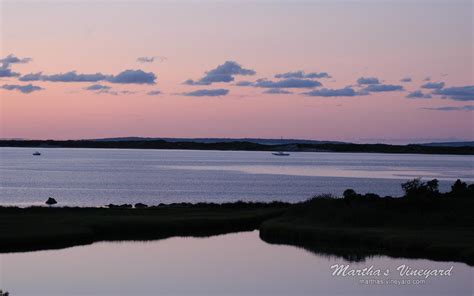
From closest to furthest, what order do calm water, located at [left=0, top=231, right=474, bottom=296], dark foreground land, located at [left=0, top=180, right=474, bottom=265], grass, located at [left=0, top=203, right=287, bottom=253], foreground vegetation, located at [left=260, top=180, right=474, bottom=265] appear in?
1. calm water, located at [left=0, top=231, right=474, bottom=296]
2. foreground vegetation, located at [left=260, top=180, right=474, bottom=265]
3. dark foreground land, located at [left=0, top=180, right=474, bottom=265]
4. grass, located at [left=0, top=203, right=287, bottom=253]

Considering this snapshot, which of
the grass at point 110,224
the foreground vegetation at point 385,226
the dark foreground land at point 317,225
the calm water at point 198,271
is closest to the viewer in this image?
the calm water at point 198,271

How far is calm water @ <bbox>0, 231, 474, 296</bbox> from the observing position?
3484cm

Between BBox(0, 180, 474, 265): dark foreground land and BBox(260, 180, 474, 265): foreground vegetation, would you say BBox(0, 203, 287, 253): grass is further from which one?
BBox(260, 180, 474, 265): foreground vegetation

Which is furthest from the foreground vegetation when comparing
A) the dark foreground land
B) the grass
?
the grass

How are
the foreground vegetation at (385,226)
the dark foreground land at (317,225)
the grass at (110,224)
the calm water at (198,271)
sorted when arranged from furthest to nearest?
1. the grass at (110,224)
2. the dark foreground land at (317,225)
3. the foreground vegetation at (385,226)
4. the calm water at (198,271)

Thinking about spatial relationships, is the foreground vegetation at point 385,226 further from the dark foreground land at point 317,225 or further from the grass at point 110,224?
the grass at point 110,224

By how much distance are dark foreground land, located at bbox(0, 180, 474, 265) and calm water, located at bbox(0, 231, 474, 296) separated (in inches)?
84.2

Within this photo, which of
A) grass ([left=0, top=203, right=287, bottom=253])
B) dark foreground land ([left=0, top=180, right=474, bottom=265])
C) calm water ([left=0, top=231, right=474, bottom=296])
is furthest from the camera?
grass ([left=0, top=203, right=287, bottom=253])

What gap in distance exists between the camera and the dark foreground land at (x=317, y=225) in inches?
1763

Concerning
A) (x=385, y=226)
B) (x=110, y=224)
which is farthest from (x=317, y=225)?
(x=110, y=224)

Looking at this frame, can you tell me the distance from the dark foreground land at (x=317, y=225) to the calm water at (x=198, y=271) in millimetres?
2138

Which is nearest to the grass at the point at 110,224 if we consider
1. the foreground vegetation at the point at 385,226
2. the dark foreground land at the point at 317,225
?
the dark foreground land at the point at 317,225

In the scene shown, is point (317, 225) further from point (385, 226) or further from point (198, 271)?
point (198, 271)

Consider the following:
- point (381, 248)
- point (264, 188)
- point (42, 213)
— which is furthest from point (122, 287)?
point (264, 188)
